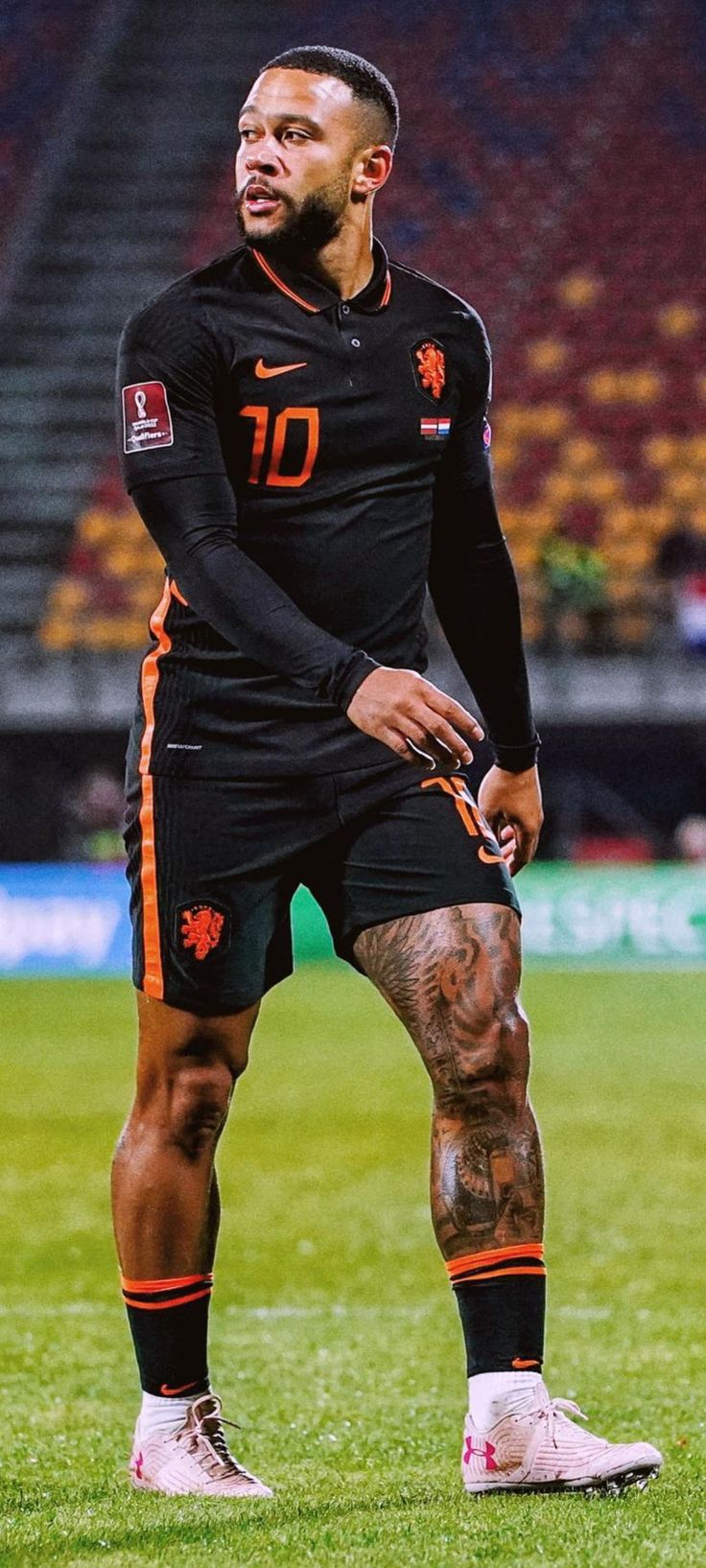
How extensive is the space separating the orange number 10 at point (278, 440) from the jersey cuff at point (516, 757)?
63 centimetres

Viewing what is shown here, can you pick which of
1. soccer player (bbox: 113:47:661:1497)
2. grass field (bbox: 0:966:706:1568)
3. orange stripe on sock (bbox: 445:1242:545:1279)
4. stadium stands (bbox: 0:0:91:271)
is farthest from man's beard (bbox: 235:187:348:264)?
stadium stands (bbox: 0:0:91:271)

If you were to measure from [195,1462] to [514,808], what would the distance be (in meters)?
1.15

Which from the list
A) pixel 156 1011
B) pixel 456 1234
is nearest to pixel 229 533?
pixel 156 1011

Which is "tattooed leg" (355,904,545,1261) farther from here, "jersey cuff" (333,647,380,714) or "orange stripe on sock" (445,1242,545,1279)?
"jersey cuff" (333,647,380,714)

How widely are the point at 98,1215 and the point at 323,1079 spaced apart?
365cm

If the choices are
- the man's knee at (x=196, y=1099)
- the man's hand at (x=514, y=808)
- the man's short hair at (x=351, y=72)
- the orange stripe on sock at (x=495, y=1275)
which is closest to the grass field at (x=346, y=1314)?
the orange stripe on sock at (x=495, y=1275)

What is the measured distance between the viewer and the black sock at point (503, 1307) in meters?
2.97

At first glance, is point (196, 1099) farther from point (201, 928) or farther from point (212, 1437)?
point (212, 1437)

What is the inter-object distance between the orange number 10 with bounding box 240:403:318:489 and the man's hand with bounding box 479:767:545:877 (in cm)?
68

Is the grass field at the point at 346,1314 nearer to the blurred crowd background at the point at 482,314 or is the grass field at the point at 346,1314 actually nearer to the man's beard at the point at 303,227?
the man's beard at the point at 303,227

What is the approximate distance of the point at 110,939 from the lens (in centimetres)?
1593

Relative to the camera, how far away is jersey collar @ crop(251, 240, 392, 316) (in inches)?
123

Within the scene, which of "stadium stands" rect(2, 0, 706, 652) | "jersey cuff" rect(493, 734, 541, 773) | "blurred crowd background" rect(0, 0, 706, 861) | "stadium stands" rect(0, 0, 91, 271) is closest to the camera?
"jersey cuff" rect(493, 734, 541, 773)

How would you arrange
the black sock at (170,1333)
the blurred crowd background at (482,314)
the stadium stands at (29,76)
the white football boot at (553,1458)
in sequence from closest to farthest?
the white football boot at (553,1458)
the black sock at (170,1333)
the blurred crowd background at (482,314)
the stadium stands at (29,76)
